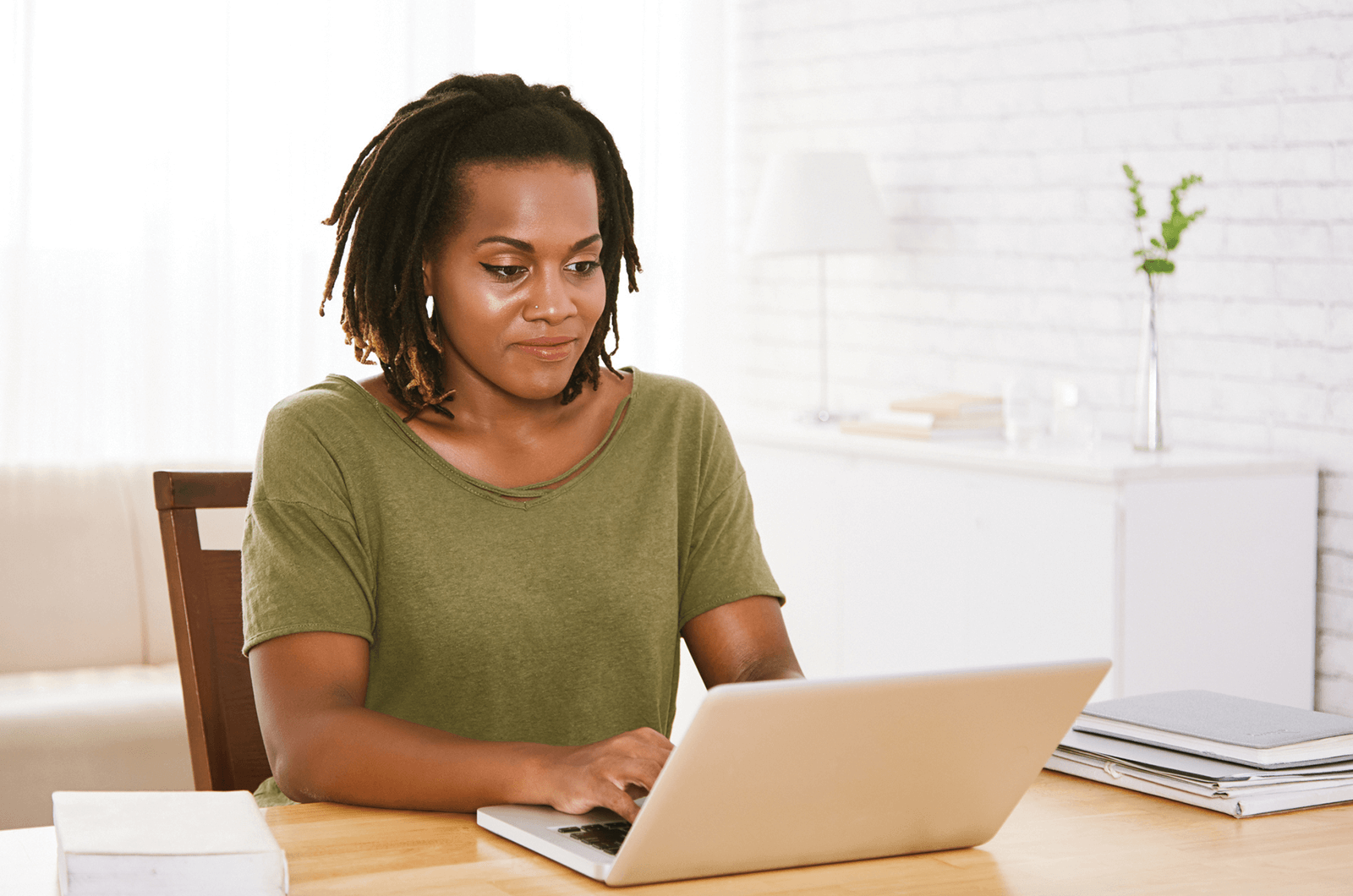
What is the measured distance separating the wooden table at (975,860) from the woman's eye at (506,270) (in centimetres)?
50

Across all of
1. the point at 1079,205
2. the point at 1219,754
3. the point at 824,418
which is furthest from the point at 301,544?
the point at 824,418

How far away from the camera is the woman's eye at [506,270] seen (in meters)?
1.44

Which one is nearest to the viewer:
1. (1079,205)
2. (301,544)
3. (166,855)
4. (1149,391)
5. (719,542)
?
(166,855)

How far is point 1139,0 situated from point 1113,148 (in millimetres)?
290

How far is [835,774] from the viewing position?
0.98 meters

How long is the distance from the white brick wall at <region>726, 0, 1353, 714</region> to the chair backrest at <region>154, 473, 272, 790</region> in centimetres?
205

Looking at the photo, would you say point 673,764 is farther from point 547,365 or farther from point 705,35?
point 705,35

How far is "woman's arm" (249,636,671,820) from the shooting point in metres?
1.11

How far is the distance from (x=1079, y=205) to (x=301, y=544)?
2394 mm

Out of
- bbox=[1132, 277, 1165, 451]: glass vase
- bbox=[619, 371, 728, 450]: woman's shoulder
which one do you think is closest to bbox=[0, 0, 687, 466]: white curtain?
bbox=[1132, 277, 1165, 451]: glass vase

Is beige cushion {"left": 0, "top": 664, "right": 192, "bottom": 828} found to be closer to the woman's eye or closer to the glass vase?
the woman's eye

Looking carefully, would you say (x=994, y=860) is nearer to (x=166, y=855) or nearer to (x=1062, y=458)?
(x=166, y=855)

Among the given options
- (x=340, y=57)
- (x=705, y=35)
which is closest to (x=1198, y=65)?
(x=705, y=35)

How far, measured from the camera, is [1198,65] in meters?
3.11
